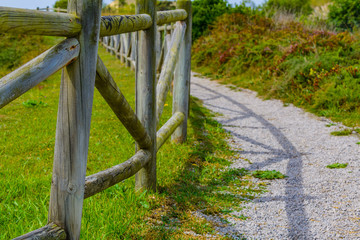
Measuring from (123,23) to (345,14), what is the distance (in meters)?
12.3

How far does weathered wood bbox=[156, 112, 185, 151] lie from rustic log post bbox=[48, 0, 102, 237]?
1.67 meters

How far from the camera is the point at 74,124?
1.88 metres

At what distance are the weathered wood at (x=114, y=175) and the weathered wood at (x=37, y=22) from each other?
107cm

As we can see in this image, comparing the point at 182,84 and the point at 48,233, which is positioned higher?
the point at 182,84

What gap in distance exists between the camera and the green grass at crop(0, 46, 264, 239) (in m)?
2.69

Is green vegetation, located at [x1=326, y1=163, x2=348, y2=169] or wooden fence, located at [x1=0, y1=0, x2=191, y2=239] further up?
wooden fence, located at [x1=0, y1=0, x2=191, y2=239]

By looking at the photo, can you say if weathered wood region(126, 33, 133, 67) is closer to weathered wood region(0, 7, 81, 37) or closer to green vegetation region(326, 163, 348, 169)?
green vegetation region(326, 163, 348, 169)

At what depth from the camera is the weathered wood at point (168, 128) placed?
3.77 m

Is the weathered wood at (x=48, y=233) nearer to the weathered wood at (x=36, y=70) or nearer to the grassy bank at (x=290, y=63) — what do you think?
the weathered wood at (x=36, y=70)

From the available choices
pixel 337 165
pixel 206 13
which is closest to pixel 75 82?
pixel 337 165

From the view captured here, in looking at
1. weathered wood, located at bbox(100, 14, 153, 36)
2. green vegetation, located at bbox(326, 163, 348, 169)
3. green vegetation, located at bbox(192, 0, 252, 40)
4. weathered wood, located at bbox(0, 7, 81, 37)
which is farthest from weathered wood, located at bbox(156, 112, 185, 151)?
green vegetation, located at bbox(192, 0, 252, 40)

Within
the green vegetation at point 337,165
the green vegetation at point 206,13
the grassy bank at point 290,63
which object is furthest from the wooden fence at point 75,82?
the green vegetation at point 206,13

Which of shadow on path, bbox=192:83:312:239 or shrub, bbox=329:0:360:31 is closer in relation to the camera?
shadow on path, bbox=192:83:312:239

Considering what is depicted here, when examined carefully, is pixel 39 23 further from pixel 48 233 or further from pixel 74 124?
pixel 48 233
